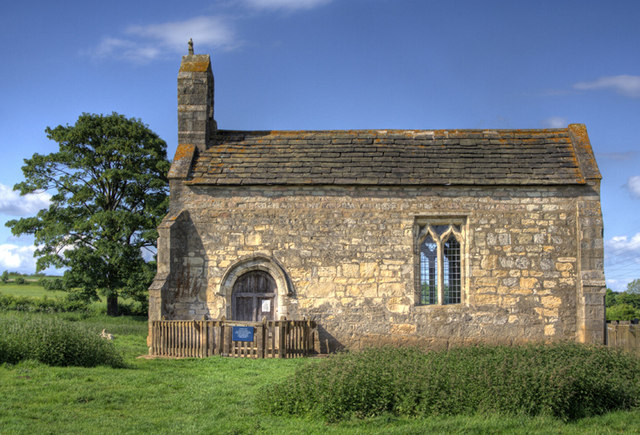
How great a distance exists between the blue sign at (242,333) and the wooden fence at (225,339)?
24mm

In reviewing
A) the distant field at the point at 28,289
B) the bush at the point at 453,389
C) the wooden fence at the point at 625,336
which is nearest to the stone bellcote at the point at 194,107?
the bush at the point at 453,389

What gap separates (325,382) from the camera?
881cm

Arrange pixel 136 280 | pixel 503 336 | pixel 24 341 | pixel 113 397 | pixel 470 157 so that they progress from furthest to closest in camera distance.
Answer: pixel 136 280 → pixel 470 157 → pixel 503 336 → pixel 24 341 → pixel 113 397

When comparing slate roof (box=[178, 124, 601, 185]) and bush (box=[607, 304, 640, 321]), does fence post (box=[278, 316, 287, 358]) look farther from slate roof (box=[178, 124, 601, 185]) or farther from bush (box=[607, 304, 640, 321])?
bush (box=[607, 304, 640, 321])

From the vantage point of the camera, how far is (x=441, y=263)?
16.3 m

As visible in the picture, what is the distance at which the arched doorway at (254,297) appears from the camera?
16344mm

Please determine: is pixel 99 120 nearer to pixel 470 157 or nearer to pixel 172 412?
pixel 470 157

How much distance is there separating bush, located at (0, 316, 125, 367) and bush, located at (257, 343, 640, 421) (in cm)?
462

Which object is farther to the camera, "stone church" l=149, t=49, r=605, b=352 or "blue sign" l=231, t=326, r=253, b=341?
"stone church" l=149, t=49, r=605, b=352

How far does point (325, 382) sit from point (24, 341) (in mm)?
6950

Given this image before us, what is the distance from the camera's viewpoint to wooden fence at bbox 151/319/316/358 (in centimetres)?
1442

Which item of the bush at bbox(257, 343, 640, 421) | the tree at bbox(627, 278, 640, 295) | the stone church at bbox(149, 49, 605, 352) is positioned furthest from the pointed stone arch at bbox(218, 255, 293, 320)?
the tree at bbox(627, 278, 640, 295)

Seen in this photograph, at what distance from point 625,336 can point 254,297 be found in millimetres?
9516

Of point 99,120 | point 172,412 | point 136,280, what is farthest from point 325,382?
point 99,120
